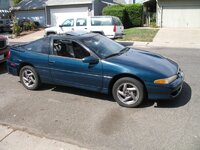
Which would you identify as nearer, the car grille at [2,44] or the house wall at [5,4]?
the car grille at [2,44]

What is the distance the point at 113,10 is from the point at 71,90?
1967cm

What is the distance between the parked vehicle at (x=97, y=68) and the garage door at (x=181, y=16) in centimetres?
2025

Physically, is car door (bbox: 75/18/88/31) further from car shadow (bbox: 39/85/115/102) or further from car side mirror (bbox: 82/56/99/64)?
car side mirror (bbox: 82/56/99/64)

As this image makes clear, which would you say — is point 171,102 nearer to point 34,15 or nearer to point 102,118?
point 102,118

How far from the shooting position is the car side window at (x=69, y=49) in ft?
18.7

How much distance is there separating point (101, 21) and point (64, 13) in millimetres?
12867

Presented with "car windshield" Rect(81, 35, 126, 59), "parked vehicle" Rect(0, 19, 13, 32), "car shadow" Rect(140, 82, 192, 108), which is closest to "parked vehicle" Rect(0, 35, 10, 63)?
"car windshield" Rect(81, 35, 126, 59)

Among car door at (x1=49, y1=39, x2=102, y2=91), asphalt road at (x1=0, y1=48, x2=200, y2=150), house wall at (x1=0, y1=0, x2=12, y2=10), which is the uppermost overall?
house wall at (x1=0, y1=0, x2=12, y2=10)

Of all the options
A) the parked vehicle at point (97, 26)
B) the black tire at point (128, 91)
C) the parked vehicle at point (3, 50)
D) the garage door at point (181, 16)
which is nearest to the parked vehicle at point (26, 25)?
the parked vehicle at point (97, 26)

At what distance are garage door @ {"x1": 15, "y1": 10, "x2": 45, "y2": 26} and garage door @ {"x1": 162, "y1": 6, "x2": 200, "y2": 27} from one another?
13.4m

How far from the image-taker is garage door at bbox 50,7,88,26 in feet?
90.6

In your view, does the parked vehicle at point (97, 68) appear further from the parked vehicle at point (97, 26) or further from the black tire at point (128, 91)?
the parked vehicle at point (97, 26)

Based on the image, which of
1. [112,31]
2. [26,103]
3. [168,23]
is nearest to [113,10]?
[168,23]

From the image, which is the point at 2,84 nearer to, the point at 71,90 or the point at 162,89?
the point at 71,90
